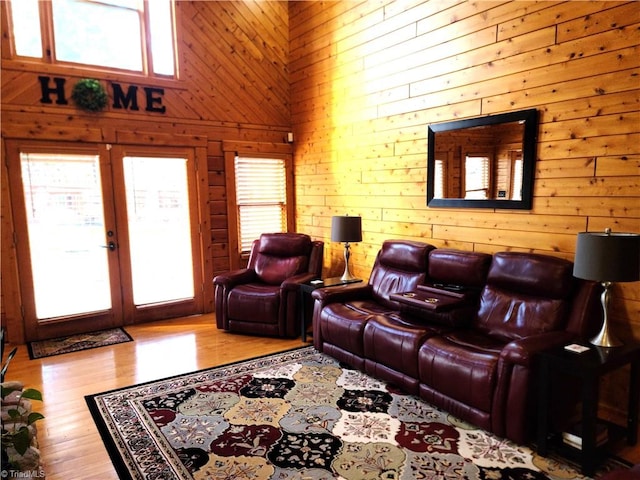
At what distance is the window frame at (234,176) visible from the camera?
5527mm

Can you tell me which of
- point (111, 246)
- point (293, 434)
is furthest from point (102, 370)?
point (293, 434)

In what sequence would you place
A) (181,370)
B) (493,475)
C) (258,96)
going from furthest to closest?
(258,96), (181,370), (493,475)

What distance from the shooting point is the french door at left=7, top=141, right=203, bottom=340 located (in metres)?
4.41

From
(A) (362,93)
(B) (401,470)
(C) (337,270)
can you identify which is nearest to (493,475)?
(B) (401,470)

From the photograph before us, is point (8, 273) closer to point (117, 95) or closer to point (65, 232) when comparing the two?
point (65, 232)

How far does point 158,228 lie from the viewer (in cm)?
508

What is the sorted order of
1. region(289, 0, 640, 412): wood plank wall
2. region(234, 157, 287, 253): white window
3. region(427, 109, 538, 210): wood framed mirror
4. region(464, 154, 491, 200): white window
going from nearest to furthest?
region(289, 0, 640, 412): wood plank wall
region(427, 109, 538, 210): wood framed mirror
region(464, 154, 491, 200): white window
region(234, 157, 287, 253): white window

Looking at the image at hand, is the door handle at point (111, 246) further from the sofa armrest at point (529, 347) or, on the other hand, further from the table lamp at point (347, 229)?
the sofa armrest at point (529, 347)

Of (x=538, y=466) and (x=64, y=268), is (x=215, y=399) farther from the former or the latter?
(x=64, y=268)

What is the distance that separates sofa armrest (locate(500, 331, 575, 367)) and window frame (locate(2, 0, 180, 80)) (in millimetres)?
4588

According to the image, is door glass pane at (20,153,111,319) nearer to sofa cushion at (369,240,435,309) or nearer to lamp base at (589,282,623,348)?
sofa cushion at (369,240,435,309)

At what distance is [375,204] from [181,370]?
2.51 meters

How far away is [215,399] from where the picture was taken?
3184mm

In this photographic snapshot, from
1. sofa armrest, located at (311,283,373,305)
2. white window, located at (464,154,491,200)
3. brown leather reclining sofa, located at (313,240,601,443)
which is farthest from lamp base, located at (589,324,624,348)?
sofa armrest, located at (311,283,373,305)
